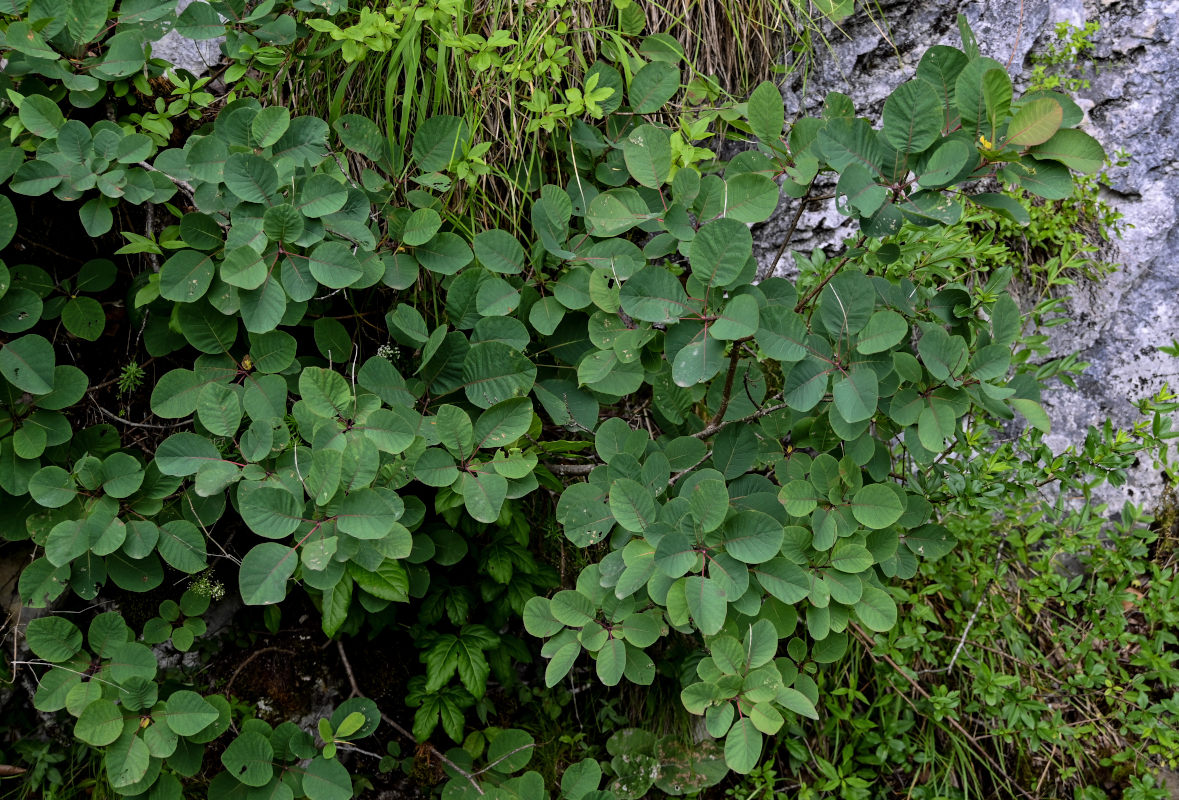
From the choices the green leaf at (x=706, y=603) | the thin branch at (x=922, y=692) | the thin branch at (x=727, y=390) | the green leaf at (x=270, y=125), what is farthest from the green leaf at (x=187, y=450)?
the thin branch at (x=922, y=692)

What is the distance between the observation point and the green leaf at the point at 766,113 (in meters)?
1.54

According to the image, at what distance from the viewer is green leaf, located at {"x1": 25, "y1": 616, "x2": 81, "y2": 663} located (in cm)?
163

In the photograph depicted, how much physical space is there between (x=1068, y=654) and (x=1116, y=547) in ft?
1.28

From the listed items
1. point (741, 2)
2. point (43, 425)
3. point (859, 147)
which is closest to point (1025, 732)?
point (859, 147)

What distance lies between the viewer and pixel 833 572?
1559 millimetres

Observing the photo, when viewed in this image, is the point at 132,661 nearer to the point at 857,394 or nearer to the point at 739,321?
the point at 739,321

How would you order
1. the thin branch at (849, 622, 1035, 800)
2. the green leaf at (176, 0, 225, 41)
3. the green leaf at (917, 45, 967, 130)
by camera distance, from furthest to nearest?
the thin branch at (849, 622, 1035, 800), the green leaf at (176, 0, 225, 41), the green leaf at (917, 45, 967, 130)

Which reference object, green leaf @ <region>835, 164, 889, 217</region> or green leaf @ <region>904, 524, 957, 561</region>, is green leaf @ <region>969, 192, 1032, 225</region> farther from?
green leaf @ <region>904, 524, 957, 561</region>

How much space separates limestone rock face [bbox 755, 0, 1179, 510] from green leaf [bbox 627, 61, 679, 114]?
747mm

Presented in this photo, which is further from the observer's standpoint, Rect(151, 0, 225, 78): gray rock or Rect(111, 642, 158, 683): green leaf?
Rect(151, 0, 225, 78): gray rock

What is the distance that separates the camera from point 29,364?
5.32 ft

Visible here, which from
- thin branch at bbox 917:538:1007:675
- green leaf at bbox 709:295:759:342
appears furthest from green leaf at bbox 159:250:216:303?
thin branch at bbox 917:538:1007:675

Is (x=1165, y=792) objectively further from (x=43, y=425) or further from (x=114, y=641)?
(x=43, y=425)

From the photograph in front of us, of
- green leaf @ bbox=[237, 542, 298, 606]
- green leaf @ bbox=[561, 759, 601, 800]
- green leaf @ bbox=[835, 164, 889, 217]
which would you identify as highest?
green leaf @ bbox=[835, 164, 889, 217]
